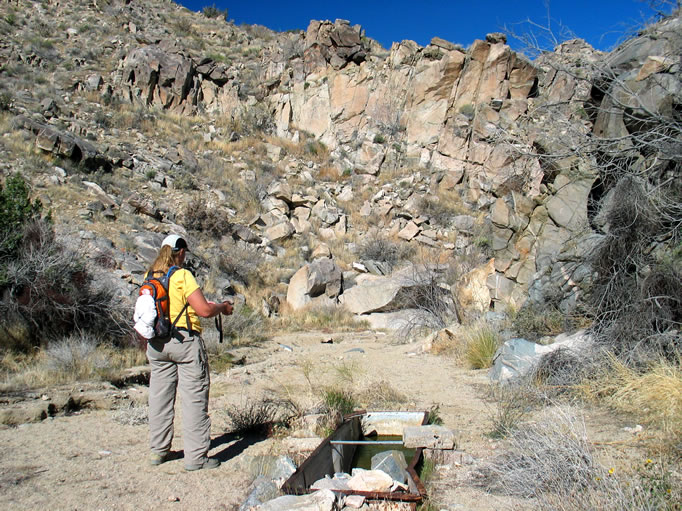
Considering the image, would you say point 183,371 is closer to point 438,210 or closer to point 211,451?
point 211,451

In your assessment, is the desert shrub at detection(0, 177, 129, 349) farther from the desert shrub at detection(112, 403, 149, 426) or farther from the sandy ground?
the desert shrub at detection(112, 403, 149, 426)

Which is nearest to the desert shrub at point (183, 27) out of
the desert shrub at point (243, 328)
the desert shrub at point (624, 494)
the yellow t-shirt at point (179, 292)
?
the desert shrub at point (243, 328)

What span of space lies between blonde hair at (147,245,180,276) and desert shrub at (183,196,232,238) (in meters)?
14.3

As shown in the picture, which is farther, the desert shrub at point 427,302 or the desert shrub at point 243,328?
the desert shrub at point 427,302

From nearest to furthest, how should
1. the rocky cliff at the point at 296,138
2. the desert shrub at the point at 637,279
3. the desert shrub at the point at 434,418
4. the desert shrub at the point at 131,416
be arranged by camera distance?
the desert shrub at the point at 131,416, the desert shrub at the point at 434,418, the desert shrub at the point at 637,279, the rocky cliff at the point at 296,138

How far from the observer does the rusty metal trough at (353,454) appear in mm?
3611

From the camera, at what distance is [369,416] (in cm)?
594

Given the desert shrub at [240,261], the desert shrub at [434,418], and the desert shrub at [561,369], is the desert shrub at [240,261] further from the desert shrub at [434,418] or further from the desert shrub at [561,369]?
the desert shrub at [561,369]

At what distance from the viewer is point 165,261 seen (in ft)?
13.8

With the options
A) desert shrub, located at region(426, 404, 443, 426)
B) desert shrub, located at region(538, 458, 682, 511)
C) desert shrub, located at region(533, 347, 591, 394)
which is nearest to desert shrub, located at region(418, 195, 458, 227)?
desert shrub, located at region(533, 347, 591, 394)

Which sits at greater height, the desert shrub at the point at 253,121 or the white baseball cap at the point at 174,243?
the desert shrub at the point at 253,121

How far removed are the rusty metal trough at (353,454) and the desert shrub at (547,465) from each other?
2.06 feet

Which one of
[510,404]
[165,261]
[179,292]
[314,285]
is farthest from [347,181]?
[179,292]

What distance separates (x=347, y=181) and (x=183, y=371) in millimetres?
21619
